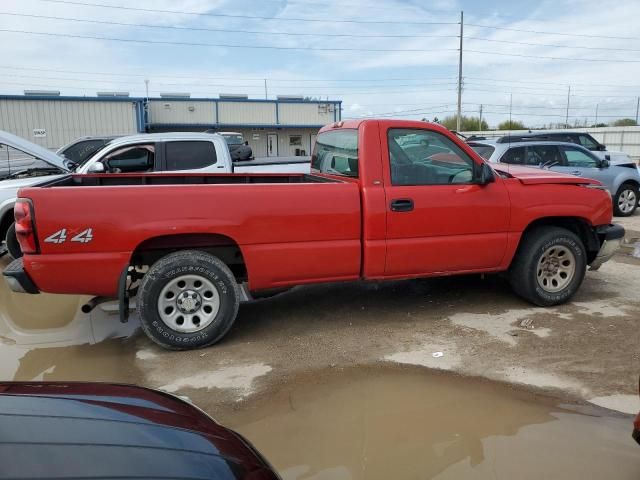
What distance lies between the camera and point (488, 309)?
5660 mm

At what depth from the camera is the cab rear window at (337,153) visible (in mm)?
5262

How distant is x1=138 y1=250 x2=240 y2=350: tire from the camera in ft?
14.7

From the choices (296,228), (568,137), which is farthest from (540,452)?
(568,137)

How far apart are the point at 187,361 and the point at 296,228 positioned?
1448 millimetres

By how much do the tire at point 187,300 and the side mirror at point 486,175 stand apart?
2567 mm

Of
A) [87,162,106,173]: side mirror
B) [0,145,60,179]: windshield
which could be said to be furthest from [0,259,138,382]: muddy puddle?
[0,145,60,179]: windshield

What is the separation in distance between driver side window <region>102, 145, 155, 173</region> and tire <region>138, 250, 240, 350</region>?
3.94 m

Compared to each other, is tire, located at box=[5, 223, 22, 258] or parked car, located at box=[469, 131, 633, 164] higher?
parked car, located at box=[469, 131, 633, 164]

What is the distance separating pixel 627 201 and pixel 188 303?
37.5 feet

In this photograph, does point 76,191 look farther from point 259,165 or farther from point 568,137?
point 568,137

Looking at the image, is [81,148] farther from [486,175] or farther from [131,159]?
[486,175]

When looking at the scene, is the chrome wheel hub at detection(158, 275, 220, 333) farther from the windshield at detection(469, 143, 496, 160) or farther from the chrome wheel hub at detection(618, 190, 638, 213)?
the chrome wheel hub at detection(618, 190, 638, 213)

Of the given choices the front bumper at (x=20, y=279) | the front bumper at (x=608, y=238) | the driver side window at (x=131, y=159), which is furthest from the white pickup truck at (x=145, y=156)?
the front bumper at (x=608, y=238)

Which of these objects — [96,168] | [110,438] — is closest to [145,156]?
[96,168]
